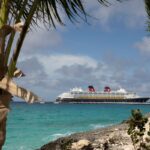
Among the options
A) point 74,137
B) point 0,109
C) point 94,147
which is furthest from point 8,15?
point 74,137

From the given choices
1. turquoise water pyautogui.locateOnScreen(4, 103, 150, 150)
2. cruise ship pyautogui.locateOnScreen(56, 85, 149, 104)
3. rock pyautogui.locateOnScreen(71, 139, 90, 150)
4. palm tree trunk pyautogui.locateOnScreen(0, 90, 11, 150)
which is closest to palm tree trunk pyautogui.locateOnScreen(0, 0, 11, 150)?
palm tree trunk pyautogui.locateOnScreen(0, 90, 11, 150)

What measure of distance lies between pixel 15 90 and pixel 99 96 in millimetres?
109055

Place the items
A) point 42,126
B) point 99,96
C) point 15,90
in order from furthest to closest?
point 99,96 < point 42,126 < point 15,90

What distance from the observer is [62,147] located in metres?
8.26

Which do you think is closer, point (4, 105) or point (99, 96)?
point (4, 105)

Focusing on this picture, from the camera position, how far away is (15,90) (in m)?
4.37

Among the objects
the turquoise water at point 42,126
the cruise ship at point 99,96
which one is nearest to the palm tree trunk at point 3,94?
the turquoise water at point 42,126

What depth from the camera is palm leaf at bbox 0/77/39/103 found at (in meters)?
4.22

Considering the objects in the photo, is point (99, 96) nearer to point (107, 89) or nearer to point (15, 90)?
point (107, 89)

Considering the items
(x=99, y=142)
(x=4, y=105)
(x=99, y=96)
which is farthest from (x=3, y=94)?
(x=99, y=96)

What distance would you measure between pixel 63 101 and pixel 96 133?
108m

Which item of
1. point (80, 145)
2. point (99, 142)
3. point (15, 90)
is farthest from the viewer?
point (99, 142)

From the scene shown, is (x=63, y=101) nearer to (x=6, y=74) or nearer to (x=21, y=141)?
(x=21, y=141)

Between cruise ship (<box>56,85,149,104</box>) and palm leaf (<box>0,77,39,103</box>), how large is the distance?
107219 mm
